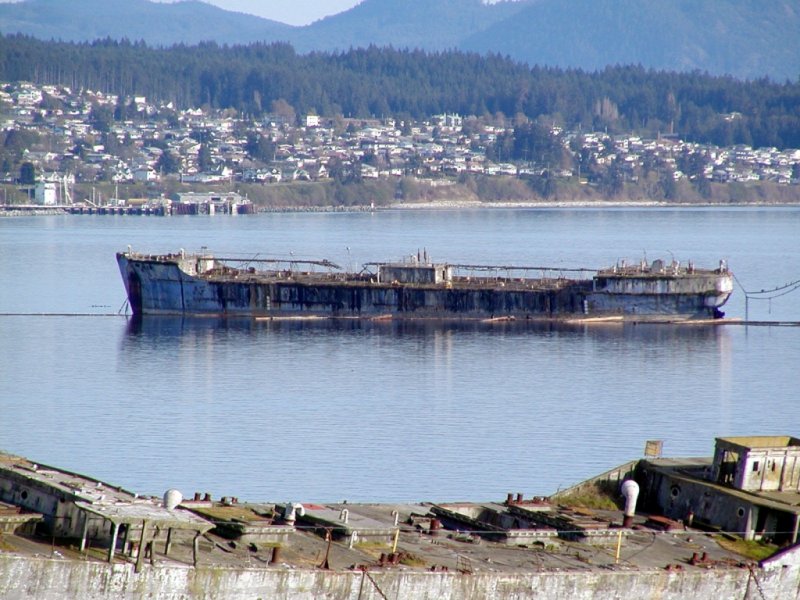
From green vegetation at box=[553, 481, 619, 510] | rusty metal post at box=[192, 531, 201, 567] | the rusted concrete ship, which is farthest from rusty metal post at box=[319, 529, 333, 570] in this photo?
the rusted concrete ship

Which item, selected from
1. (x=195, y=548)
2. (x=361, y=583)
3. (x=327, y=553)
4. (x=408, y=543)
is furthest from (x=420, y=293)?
(x=195, y=548)

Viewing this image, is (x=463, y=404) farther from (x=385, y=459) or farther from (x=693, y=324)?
(x=693, y=324)

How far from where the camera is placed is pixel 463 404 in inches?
2616

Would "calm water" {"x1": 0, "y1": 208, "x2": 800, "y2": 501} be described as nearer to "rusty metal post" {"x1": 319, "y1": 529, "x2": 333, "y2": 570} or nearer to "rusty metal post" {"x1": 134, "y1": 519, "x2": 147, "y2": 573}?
"rusty metal post" {"x1": 319, "y1": 529, "x2": 333, "y2": 570}

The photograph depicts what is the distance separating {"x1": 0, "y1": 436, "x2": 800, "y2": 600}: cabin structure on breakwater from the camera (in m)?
25.6

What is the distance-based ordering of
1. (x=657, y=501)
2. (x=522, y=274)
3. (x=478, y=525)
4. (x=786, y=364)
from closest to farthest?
(x=478, y=525) → (x=657, y=501) → (x=786, y=364) → (x=522, y=274)

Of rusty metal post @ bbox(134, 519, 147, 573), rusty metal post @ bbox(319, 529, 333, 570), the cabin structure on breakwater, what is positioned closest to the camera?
rusty metal post @ bbox(134, 519, 147, 573)

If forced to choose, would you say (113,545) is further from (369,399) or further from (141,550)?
(369,399)

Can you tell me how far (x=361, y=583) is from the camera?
26.7 m

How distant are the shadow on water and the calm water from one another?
209 mm

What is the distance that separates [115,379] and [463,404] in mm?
18567

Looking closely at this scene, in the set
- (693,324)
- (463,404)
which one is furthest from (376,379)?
(693,324)

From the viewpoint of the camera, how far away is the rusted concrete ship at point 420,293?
3935 inches

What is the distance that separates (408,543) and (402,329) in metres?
67.7
